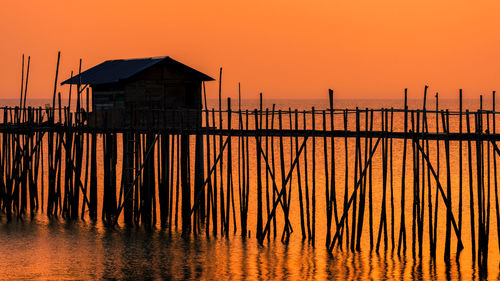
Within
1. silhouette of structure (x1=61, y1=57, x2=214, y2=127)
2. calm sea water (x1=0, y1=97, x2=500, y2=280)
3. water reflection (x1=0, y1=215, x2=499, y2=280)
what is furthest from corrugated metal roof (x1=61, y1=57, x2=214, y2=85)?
water reflection (x1=0, y1=215, x2=499, y2=280)

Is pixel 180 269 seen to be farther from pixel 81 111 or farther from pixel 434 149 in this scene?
pixel 434 149

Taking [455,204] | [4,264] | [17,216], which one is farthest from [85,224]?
[455,204]

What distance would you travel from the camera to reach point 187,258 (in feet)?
69.5

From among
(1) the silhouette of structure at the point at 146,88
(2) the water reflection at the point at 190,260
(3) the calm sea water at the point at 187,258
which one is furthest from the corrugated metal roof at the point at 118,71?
(2) the water reflection at the point at 190,260

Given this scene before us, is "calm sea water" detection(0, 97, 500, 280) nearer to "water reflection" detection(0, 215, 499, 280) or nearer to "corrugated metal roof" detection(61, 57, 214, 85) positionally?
"water reflection" detection(0, 215, 499, 280)

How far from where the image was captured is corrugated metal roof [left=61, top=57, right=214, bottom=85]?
2973cm

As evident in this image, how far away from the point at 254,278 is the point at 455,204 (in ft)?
63.5

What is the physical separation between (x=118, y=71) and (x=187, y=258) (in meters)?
11.6

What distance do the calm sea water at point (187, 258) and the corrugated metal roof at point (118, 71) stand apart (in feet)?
20.2

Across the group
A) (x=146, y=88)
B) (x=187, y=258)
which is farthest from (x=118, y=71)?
(x=187, y=258)

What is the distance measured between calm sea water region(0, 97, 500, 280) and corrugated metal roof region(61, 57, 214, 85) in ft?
20.2

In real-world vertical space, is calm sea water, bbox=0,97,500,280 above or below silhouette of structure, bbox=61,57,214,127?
below

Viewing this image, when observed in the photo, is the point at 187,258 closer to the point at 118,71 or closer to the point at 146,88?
the point at 146,88

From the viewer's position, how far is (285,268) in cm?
1981
